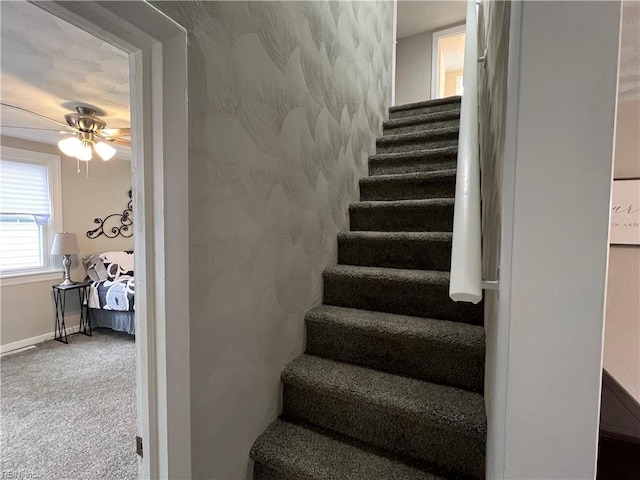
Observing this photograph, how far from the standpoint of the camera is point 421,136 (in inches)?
91.3

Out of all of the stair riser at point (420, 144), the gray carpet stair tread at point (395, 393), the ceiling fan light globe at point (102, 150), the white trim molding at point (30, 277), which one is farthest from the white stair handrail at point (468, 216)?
the white trim molding at point (30, 277)

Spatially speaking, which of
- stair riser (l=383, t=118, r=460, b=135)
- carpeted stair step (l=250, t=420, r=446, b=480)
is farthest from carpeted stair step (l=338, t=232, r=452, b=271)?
stair riser (l=383, t=118, r=460, b=135)

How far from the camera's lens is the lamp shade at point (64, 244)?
10.9 ft

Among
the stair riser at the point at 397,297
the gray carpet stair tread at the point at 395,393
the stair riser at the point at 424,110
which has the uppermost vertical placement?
the stair riser at the point at 424,110

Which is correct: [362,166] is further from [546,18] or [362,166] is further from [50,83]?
[50,83]

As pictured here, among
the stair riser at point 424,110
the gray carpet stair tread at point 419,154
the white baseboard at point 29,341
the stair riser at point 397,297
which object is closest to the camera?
the stair riser at point 397,297

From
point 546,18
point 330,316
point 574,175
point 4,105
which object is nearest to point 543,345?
point 574,175

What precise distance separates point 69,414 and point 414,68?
542 centimetres

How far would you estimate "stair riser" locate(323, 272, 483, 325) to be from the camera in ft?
4.53

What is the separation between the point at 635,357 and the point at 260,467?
2.13 m

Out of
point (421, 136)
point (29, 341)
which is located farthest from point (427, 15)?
point (29, 341)

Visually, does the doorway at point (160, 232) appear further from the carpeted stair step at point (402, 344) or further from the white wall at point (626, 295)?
the white wall at point (626, 295)

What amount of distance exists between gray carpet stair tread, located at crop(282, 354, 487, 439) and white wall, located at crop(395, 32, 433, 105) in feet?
14.1

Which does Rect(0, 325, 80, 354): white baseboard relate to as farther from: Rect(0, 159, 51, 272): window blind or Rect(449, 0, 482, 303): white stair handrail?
Rect(449, 0, 482, 303): white stair handrail
